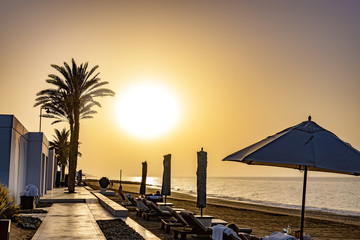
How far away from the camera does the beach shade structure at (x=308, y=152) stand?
6.14 metres

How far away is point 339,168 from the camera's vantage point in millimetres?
6141

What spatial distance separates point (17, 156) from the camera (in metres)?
18.2

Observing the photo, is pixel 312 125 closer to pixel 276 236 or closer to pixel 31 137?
pixel 276 236

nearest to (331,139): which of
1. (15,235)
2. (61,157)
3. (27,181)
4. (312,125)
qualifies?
(312,125)

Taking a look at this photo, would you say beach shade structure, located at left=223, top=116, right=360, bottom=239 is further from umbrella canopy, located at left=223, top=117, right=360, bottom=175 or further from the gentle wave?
the gentle wave

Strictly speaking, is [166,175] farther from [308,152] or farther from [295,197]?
[295,197]

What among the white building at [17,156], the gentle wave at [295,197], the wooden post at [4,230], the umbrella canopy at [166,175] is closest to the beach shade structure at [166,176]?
the umbrella canopy at [166,175]

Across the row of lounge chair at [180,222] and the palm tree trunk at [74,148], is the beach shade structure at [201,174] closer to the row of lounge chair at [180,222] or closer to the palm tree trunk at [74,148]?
the row of lounge chair at [180,222]

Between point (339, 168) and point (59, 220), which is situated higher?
point (339, 168)

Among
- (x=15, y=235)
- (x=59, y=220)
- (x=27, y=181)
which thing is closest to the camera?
(x=15, y=235)

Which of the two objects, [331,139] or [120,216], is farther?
[120,216]

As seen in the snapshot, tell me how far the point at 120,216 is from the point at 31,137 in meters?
10.1

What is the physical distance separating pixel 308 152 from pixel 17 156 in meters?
14.7

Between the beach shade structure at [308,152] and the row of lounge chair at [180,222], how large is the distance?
91.9 inches
